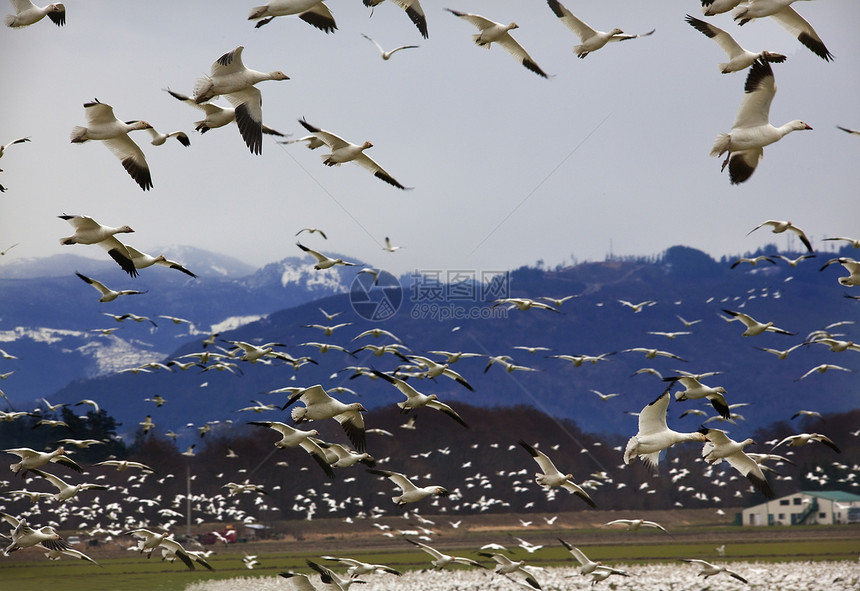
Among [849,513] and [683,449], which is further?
[683,449]

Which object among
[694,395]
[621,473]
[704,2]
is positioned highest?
[704,2]

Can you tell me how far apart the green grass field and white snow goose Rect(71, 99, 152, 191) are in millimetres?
26067

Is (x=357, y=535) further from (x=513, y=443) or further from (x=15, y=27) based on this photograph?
(x=15, y=27)

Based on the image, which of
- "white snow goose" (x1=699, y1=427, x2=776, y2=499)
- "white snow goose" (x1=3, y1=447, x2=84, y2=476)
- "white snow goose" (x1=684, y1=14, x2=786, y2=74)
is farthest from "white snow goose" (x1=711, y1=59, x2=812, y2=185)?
"white snow goose" (x1=3, y1=447, x2=84, y2=476)

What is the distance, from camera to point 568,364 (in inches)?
7111

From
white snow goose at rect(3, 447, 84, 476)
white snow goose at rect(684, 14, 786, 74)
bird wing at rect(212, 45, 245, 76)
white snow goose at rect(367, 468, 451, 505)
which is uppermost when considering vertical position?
white snow goose at rect(684, 14, 786, 74)

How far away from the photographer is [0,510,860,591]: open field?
44062 millimetres

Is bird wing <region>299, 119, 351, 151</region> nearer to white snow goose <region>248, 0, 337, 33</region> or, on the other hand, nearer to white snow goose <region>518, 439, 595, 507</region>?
white snow goose <region>248, 0, 337, 33</region>

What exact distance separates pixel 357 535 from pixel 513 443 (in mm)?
28825

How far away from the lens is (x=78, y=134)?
650 inches

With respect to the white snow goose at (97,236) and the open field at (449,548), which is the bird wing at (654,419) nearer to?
the white snow goose at (97,236)

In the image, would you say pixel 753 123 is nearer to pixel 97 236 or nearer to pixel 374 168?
pixel 374 168

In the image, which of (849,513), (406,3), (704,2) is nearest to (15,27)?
(406,3)

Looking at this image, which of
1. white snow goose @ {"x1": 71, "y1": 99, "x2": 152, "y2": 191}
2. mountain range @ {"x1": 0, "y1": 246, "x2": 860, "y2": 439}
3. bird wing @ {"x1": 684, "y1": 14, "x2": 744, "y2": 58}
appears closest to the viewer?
white snow goose @ {"x1": 71, "y1": 99, "x2": 152, "y2": 191}
